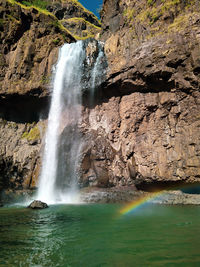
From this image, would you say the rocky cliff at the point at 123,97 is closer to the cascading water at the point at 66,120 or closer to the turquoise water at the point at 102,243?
the cascading water at the point at 66,120

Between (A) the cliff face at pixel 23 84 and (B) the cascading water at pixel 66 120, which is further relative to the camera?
(A) the cliff face at pixel 23 84

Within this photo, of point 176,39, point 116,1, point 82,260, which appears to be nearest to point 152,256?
point 82,260

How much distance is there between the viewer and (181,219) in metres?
9.61

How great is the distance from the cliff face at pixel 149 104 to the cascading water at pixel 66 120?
1.36 m

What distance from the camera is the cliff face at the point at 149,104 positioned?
16.2 m

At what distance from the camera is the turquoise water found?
5137mm

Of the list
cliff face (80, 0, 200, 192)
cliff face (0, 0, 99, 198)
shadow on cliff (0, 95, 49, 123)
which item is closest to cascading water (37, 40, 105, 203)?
cliff face (80, 0, 200, 192)

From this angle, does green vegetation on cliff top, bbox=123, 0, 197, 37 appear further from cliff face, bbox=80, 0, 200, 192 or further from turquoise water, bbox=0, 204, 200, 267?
turquoise water, bbox=0, 204, 200, 267

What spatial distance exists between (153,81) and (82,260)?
1591 centimetres

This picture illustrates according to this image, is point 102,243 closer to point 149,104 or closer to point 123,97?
point 149,104

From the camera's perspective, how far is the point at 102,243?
6.50m

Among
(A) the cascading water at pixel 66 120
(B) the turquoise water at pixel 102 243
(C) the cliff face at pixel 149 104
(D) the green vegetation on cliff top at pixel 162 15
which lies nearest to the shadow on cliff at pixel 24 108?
(A) the cascading water at pixel 66 120

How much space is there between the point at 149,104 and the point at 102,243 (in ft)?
46.7

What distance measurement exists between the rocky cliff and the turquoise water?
327 inches
